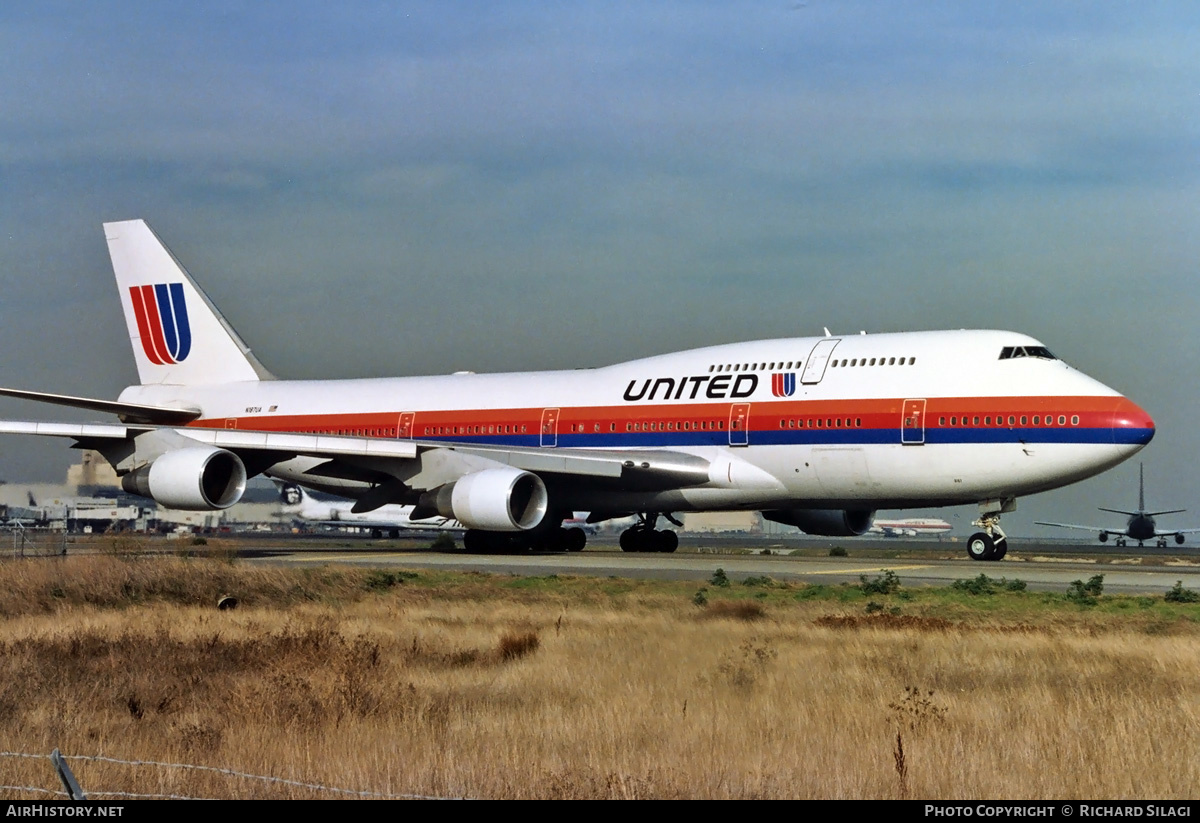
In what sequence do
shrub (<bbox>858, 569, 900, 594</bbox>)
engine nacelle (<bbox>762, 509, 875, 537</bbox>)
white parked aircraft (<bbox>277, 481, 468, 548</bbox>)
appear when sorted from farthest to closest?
white parked aircraft (<bbox>277, 481, 468, 548</bbox>)
engine nacelle (<bbox>762, 509, 875, 537</bbox>)
shrub (<bbox>858, 569, 900, 594</bbox>)

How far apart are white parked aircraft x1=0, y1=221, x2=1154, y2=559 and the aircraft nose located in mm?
42

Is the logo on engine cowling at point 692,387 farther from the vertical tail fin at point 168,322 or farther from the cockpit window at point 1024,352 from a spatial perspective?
the vertical tail fin at point 168,322

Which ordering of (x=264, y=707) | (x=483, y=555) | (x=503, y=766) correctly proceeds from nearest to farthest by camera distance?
(x=503, y=766) < (x=264, y=707) < (x=483, y=555)

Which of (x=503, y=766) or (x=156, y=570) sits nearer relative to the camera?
(x=503, y=766)

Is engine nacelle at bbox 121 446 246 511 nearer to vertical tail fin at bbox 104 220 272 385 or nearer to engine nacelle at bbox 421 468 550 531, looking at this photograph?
engine nacelle at bbox 421 468 550 531

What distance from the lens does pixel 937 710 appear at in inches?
427

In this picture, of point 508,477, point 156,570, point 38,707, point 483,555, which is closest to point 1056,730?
point 38,707

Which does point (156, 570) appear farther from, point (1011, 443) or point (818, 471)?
point (1011, 443)

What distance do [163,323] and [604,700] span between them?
31.2 metres

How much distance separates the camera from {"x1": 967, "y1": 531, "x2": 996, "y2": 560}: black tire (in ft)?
96.9

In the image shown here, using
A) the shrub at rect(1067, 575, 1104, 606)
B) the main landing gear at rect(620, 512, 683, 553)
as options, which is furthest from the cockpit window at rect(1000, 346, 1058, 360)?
the main landing gear at rect(620, 512, 683, 553)

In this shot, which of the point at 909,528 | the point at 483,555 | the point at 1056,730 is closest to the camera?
the point at 1056,730

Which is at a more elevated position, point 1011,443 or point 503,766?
point 1011,443

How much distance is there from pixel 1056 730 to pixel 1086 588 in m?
11.0
